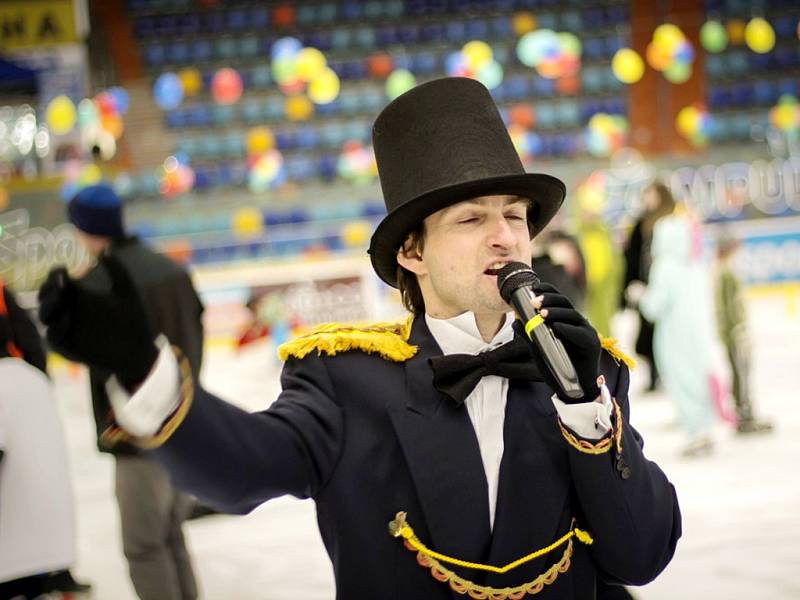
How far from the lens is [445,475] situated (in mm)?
1171

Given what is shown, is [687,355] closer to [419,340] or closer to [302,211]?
[419,340]

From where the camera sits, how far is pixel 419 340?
1304mm

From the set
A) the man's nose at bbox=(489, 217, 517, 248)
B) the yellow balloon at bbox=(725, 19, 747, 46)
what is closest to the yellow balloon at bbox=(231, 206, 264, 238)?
the yellow balloon at bbox=(725, 19, 747, 46)

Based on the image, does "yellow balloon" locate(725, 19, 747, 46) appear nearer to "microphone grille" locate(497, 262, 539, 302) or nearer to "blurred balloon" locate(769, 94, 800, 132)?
"blurred balloon" locate(769, 94, 800, 132)

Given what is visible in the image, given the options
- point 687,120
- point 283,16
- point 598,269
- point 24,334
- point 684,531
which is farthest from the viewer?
point 283,16

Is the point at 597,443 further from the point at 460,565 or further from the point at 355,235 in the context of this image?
the point at 355,235

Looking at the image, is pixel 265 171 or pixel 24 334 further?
pixel 265 171

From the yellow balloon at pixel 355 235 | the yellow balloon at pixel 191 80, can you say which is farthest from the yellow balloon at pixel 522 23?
the yellow balloon at pixel 191 80

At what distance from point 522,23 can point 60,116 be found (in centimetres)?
809

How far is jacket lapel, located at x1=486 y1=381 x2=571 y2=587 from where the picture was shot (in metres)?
1.16

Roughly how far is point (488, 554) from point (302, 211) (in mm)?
11838

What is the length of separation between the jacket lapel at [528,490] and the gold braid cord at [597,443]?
0.07 meters

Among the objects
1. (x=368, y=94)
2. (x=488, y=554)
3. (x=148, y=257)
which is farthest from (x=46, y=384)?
(x=368, y=94)

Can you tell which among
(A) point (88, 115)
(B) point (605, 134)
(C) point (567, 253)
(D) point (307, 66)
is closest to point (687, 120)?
(B) point (605, 134)
